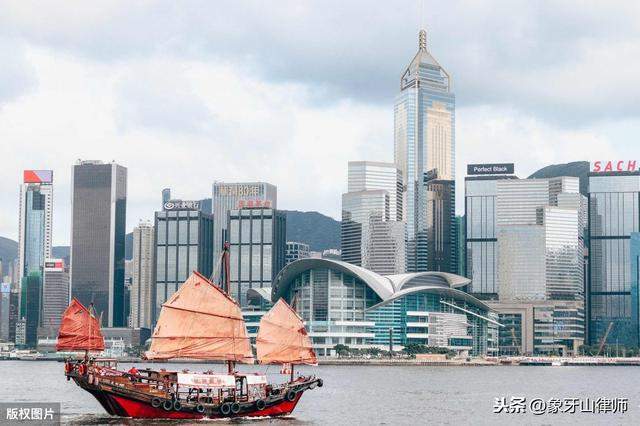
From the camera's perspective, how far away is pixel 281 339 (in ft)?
315

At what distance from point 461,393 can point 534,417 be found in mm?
35699

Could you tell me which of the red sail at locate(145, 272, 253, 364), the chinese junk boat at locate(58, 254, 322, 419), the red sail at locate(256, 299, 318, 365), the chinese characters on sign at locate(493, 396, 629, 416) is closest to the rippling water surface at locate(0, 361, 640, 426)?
the chinese characters on sign at locate(493, 396, 629, 416)

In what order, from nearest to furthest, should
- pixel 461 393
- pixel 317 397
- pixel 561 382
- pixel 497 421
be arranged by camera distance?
pixel 497 421, pixel 317 397, pixel 461 393, pixel 561 382

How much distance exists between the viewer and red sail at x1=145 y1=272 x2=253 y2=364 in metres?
91.9

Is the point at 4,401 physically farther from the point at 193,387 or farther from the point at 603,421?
the point at 603,421

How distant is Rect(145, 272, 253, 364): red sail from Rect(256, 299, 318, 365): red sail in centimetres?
284

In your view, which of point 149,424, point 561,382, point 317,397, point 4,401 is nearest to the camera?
point 149,424

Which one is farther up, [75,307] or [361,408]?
[75,307]

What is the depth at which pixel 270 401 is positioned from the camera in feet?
293

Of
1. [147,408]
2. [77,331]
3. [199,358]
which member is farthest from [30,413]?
[199,358]

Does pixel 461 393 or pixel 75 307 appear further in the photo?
pixel 461 393

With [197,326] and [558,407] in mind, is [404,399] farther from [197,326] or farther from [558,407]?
[558,407]

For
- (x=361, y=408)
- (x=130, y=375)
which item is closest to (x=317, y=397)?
(x=361, y=408)

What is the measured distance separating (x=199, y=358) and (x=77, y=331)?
1493 cm
